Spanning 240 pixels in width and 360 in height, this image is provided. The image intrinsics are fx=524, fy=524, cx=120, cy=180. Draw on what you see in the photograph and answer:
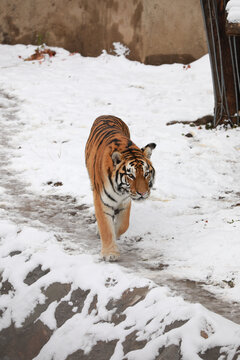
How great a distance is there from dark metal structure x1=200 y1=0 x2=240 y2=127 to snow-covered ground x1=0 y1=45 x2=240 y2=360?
0.36m

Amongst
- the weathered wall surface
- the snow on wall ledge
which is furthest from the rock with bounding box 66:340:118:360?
the weathered wall surface

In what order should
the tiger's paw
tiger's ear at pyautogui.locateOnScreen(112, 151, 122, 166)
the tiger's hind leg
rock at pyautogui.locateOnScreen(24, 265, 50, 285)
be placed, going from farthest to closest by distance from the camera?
the tiger's hind leg
the tiger's paw
tiger's ear at pyautogui.locateOnScreen(112, 151, 122, 166)
rock at pyautogui.locateOnScreen(24, 265, 50, 285)

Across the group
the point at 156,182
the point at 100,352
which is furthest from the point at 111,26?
the point at 100,352

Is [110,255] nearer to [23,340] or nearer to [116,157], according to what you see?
[116,157]

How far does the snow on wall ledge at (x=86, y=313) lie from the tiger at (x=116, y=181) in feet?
1.04

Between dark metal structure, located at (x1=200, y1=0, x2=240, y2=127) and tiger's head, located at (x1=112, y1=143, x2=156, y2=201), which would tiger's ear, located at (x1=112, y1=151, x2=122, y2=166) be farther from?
dark metal structure, located at (x1=200, y1=0, x2=240, y2=127)

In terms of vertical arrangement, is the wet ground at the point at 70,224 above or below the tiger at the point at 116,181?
below

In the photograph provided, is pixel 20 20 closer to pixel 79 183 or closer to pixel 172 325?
pixel 79 183

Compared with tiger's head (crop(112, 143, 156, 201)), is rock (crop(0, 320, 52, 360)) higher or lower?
lower

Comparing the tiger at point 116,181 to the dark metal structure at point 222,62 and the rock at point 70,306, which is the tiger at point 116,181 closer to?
the rock at point 70,306

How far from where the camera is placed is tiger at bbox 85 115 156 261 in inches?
165

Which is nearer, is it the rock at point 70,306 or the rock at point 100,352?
the rock at point 100,352

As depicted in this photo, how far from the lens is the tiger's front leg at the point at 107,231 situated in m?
4.41

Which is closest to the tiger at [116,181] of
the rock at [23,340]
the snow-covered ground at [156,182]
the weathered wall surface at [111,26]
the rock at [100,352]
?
the snow-covered ground at [156,182]
